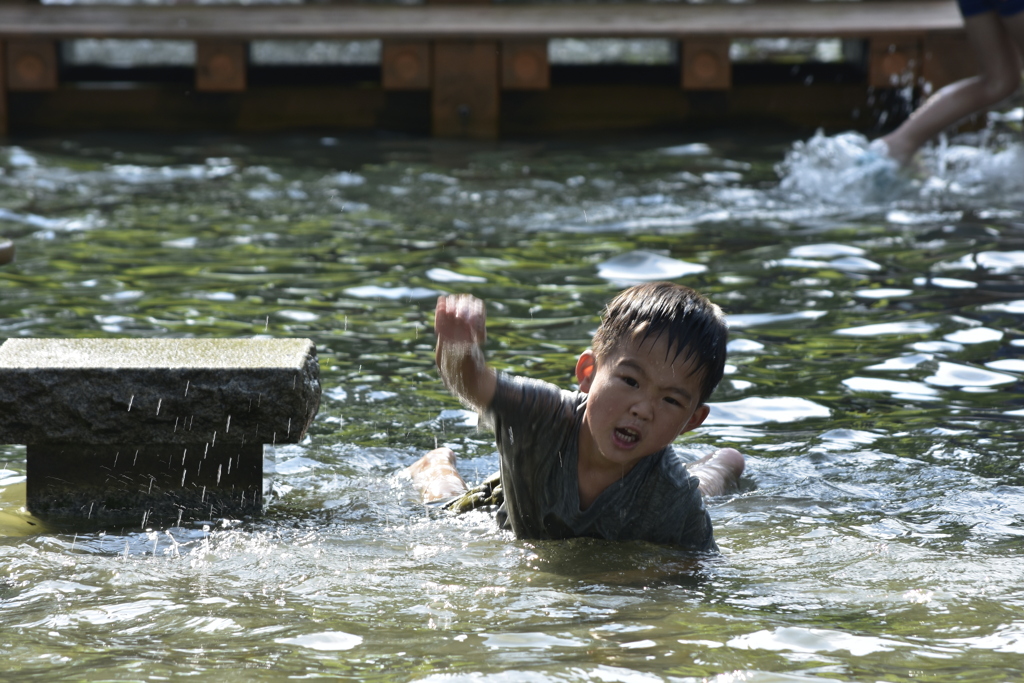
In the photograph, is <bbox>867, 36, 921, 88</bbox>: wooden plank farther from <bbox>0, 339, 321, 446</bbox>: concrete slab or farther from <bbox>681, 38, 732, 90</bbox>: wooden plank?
<bbox>0, 339, 321, 446</bbox>: concrete slab

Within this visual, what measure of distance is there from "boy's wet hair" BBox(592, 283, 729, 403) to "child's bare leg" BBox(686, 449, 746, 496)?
2.08ft

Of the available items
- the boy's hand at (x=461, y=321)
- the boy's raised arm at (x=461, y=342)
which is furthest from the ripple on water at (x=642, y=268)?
the boy's hand at (x=461, y=321)

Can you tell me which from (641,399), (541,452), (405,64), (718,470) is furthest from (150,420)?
(405,64)

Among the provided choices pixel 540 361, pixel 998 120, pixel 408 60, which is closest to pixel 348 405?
pixel 540 361

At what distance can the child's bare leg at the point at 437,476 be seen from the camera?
3.81 m

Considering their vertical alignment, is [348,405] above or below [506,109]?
below

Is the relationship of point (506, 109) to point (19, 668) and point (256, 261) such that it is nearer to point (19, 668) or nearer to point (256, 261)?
point (256, 261)

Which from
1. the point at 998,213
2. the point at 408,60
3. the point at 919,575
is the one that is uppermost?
the point at 408,60

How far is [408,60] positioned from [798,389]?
5790 mm

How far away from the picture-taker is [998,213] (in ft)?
23.6

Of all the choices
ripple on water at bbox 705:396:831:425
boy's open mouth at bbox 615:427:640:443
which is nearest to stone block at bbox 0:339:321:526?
boy's open mouth at bbox 615:427:640:443

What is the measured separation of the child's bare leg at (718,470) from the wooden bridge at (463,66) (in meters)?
6.18

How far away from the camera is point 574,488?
3371 millimetres

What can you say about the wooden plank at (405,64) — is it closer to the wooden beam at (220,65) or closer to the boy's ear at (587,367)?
the wooden beam at (220,65)
